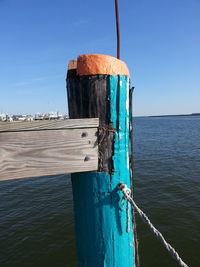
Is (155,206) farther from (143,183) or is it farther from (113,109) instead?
(113,109)

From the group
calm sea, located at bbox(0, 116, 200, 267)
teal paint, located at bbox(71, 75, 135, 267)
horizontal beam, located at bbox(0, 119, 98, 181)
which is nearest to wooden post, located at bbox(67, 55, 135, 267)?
teal paint, located at bbox(71, 75, 135, 267)

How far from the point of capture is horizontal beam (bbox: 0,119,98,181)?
3.53 feet

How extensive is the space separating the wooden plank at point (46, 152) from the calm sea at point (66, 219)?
5974 millimetres

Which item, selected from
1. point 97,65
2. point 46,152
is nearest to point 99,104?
point 97,65

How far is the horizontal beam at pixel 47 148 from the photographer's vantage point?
1.08 meters

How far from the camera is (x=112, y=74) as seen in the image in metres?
1.27

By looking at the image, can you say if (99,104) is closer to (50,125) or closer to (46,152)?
(50,125)

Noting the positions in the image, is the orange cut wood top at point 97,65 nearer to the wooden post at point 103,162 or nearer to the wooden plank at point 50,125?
the wooden post at point 103,162

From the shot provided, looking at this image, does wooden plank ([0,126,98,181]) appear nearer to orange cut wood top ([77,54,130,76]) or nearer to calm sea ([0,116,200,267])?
orange cut wood top ([77,54,130,76])

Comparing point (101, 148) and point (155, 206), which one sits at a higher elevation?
point (101, 148)

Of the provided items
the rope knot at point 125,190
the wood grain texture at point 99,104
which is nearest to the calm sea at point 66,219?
the rope knot at point 125,190

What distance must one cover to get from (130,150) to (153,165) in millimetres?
14218

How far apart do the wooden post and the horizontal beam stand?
11 cm

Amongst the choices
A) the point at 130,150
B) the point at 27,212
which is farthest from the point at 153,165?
the point at 130,150
